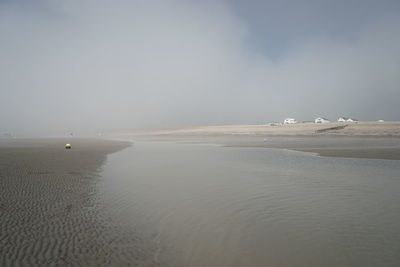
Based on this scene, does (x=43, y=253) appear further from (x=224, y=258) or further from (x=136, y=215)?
(x=224, y=258)

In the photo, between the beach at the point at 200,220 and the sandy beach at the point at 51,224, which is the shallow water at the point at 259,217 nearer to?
the beach at the point at 200,220

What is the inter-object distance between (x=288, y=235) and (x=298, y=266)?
1375mm

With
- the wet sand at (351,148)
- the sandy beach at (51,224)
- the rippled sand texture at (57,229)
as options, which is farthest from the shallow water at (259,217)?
the wet sand at (351,148)

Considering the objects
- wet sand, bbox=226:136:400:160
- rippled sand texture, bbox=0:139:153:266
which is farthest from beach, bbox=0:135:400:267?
wet sand, bbox=226:136:400:160

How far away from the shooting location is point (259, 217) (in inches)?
271

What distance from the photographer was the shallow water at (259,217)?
477 centimetres

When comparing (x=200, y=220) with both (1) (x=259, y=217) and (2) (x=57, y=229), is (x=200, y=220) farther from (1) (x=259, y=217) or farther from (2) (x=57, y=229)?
(2) (x=57, y=229)

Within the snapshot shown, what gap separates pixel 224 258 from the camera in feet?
15.3

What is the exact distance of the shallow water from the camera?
4.77 meters

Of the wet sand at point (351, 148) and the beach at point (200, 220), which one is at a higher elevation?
the wet sand at point (351, 148)

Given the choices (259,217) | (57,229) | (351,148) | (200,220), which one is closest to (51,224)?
(57,229)

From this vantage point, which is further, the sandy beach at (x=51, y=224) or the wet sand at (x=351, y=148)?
the wet sand at (x=351, y=148)

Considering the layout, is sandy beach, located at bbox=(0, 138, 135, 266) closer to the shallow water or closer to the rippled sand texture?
the rippled sand texture

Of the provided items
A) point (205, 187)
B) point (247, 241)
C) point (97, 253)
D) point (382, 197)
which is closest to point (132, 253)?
point (97, 253)
